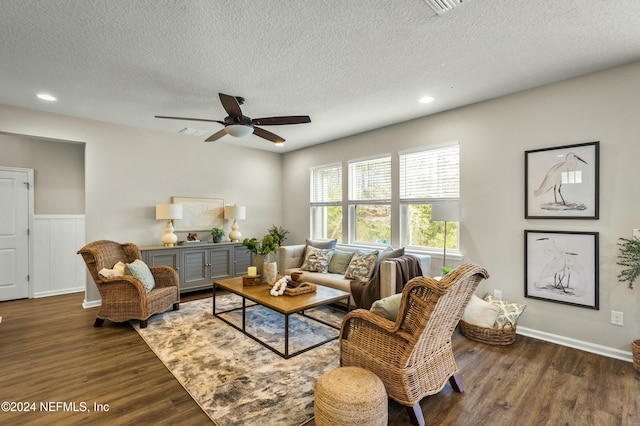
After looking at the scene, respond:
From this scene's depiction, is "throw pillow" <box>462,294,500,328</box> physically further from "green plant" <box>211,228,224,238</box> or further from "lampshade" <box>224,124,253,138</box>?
"green plant" <box>211,228,224,238</box>

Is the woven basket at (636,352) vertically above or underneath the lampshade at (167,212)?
underneath

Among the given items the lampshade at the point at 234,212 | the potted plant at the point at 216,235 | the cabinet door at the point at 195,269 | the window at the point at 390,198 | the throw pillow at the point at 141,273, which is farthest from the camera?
the lampshade at the point at 234,212

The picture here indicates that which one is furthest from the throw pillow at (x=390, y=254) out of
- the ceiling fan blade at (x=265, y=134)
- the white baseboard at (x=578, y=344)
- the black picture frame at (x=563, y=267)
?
the ceiling fan blade at (x=265, y=134)

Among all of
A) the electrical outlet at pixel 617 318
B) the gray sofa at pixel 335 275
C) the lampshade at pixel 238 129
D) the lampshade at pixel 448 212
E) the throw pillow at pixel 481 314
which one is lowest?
the throw pillow at pixel 481 314

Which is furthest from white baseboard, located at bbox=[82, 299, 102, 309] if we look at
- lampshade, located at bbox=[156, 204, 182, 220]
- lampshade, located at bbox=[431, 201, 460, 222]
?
lampshade, located at bbox=[431, 201, 460, 222]

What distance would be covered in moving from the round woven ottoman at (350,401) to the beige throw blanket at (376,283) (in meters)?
1.82

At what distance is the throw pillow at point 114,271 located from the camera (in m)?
3.41

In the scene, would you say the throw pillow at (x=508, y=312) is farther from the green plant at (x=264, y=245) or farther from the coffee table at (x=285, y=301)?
the green plant at (x=264, y=245)

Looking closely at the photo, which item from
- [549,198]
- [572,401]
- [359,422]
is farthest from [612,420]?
[549,198]

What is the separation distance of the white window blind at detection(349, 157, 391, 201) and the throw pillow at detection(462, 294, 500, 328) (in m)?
1.95

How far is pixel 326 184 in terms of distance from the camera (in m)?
5.67

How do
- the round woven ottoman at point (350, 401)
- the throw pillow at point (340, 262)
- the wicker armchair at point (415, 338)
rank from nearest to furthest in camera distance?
the round woven ottoman at point (350, 401) → the wicker armchair at point (415, 338) → the throw pillow at point (340, 262)

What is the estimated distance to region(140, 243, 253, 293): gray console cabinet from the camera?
4534mm

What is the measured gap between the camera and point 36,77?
9.73 feet
